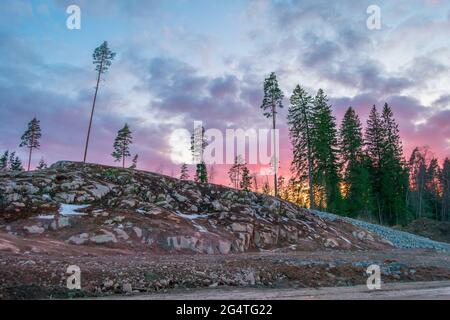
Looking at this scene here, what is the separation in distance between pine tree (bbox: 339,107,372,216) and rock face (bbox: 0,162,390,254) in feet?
77.8

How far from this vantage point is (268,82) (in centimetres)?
4591

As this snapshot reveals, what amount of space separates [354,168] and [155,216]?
41.1 meters

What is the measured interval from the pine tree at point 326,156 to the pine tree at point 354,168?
90.3 inches

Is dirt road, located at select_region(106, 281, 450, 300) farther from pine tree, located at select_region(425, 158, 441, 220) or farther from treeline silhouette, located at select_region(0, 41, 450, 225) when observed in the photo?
pine tree, located at select_region(425, 158, 441, 220)

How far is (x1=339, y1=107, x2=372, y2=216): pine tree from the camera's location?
167 feet

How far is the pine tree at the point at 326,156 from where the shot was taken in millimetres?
50125

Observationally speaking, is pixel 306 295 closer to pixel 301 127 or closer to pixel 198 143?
pixel 301 127

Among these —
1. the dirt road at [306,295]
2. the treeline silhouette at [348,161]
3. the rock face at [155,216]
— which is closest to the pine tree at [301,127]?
the treeline silhouette at [348,161]

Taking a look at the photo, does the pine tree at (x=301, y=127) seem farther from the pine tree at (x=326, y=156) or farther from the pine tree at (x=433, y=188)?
the pine tree at (x=433, y=188)

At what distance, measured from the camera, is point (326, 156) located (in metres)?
50.9

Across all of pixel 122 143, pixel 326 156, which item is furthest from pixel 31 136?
pixel 326 156

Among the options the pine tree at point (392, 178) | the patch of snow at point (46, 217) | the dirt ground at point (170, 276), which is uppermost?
the pine tree at point (392, 178)
